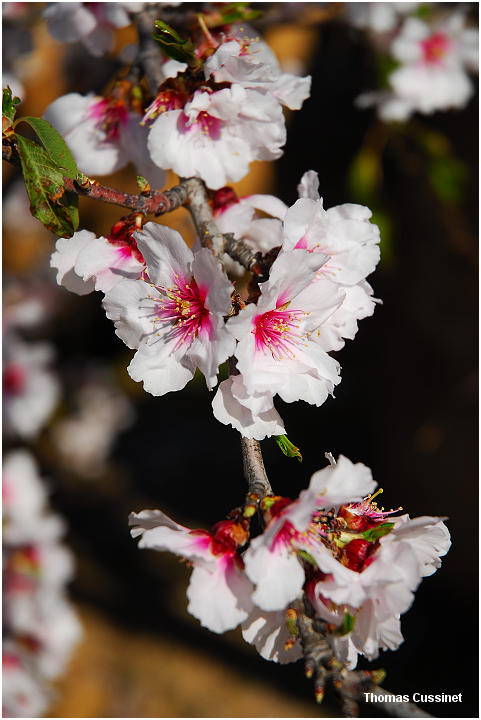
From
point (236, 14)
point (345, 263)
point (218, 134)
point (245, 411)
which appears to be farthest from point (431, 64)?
point (245, 411)

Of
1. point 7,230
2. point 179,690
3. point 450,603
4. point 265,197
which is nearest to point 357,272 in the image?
point 265,197

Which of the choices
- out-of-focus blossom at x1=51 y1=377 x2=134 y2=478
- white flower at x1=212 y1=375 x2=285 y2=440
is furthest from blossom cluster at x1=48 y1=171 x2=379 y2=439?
out-of-focus blossom at x1=51 y1=377 x2=134 y2=478

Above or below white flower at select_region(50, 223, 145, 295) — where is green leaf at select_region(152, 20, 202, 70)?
above

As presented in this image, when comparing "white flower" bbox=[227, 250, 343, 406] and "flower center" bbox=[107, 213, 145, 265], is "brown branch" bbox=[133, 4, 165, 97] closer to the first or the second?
"flower center" bbox=[107, 213, 145, 265]

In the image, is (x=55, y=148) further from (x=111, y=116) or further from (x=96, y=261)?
(x=111, y=116)

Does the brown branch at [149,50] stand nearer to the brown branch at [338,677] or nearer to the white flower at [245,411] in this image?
the white flower at [245,411]
